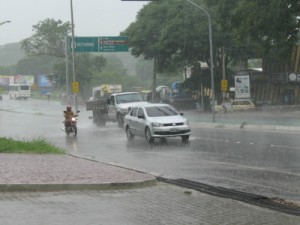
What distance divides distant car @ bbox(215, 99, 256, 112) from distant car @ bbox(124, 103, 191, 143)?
2520 centimetres

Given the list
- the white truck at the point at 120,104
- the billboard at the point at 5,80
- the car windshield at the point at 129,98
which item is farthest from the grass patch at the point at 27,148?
the billboard at the point at 5,80

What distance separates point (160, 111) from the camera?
24.5 metres

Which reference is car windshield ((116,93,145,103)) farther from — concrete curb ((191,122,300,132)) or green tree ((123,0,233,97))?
green tree ((123,0,233,97))

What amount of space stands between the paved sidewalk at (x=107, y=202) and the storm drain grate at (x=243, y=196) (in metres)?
0.23

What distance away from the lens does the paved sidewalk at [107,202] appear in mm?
7844

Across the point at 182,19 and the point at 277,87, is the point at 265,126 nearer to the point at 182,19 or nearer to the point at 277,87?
the point at 182,19

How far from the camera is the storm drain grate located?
8.75 m

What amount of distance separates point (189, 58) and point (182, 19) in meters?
4.58

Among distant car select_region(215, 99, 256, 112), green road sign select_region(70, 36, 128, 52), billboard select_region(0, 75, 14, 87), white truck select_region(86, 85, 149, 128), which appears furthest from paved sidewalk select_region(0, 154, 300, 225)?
billboard select_region(0, 75, 14, 87)

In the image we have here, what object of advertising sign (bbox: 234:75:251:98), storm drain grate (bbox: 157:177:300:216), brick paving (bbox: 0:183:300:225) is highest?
advertising sign (bbox: 234:75:251:98)

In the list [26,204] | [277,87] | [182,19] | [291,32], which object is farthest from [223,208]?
[277,87]

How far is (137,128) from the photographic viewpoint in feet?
81.5

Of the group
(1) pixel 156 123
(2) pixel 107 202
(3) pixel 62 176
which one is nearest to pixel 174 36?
(1) pixel 156 123

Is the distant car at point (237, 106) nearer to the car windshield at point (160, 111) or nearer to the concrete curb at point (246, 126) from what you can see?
the concrete curb at point (246, 126)
